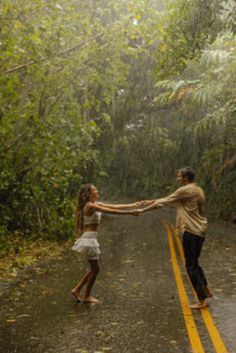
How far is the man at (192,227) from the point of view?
8.46m

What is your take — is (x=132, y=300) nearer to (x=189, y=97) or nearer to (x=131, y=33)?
(x=131, y=33)

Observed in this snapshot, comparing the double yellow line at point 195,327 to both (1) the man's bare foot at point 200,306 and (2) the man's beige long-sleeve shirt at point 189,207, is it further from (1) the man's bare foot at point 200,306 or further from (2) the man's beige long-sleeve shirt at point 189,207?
(2) the man's beige long-sleeve shirt at point 189,207

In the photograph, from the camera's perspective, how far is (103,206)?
28.6 ft

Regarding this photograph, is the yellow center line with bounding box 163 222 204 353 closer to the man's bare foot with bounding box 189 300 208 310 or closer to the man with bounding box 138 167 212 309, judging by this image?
the man's bare foot with bounding box 189 300 208 310

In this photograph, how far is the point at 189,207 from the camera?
28.0 ft

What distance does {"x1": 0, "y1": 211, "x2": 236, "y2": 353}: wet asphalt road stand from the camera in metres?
6.72

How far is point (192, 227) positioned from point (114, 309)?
5.50ft

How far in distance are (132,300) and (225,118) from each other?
15388 mm

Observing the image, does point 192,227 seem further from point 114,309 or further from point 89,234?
point 114,309

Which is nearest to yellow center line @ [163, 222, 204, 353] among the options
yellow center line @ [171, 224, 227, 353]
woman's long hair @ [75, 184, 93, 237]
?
yellow center line @ [171, 224, 227, 353]

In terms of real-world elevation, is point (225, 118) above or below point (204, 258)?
above

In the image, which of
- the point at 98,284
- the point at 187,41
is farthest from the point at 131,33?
the point at 98,284

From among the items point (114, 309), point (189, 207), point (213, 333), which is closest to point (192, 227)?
point (189, 207)

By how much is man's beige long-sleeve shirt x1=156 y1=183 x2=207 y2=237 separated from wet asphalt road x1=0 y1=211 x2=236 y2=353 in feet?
4.02
